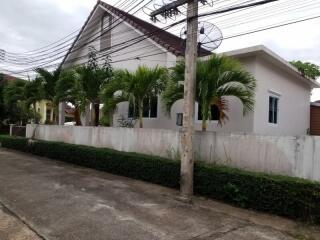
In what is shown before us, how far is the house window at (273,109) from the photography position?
39.2 ft

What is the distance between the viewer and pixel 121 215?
6.39 m

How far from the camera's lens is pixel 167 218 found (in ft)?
20.6

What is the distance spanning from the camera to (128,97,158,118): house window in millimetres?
12039

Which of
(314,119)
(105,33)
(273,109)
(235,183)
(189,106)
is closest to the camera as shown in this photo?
(235,183)

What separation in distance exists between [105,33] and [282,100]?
8.89 meters

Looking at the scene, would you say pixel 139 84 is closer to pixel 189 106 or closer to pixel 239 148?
pixel 189 106

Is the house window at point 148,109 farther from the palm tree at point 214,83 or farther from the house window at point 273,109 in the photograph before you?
the house window at point 273,109

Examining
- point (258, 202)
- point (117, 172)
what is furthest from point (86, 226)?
point (117, 172)

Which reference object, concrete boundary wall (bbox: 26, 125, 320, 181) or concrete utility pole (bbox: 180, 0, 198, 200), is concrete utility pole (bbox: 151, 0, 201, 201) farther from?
concrete boundary wall (bbox: 26, 125, 320, 181)

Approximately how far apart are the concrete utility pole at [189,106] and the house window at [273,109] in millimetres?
4948

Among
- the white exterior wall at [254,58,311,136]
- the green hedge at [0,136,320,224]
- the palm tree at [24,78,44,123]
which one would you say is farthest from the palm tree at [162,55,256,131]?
the palm tree at [24,78,44,123]

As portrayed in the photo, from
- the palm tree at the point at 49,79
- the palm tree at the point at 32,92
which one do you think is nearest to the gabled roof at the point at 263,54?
the palm tree at the point at 49,79

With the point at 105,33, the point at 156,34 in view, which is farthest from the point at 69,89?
the point at 156,34

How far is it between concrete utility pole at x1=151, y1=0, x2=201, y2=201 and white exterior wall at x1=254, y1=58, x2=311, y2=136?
3508 mm
